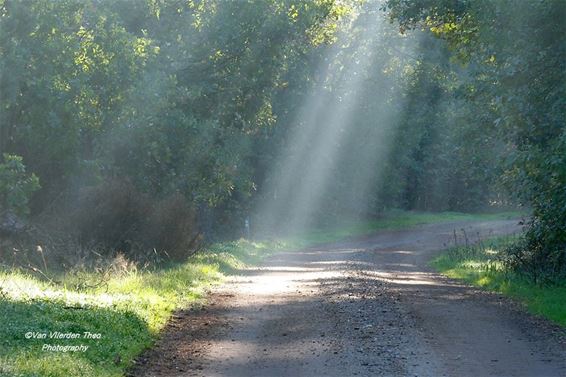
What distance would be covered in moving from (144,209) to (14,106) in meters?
4.01

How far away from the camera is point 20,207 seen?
19875 millimetres

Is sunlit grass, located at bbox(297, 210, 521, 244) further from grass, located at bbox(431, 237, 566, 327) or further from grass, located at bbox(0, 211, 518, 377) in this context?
grass, located at bbox(0, 211, 518, 377)

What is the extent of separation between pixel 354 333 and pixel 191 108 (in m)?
18.3

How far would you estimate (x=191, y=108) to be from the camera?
97.7ft

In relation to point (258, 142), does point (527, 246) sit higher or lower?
lower

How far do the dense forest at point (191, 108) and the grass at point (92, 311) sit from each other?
2.53m

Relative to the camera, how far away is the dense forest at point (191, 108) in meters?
17.9

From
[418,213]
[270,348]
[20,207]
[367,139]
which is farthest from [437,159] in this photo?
[270,348]

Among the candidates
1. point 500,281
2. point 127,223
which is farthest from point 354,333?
point 127,223

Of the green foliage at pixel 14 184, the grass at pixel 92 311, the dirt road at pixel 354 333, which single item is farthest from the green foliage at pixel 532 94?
the green foliage at pixel 14 184

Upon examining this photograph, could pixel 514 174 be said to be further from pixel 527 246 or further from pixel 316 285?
pixel 316 285

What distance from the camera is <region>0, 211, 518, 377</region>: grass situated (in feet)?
30.9

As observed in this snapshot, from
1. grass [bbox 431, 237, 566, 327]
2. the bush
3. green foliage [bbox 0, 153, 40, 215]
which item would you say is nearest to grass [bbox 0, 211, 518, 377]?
the bush

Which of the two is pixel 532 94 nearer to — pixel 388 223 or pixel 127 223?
pixel 127 223
